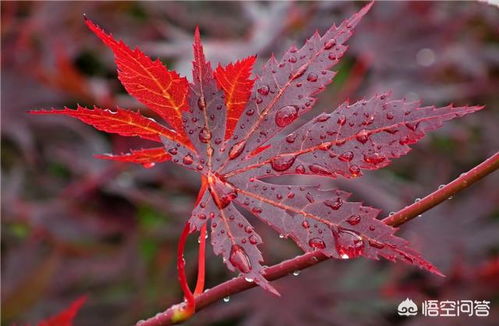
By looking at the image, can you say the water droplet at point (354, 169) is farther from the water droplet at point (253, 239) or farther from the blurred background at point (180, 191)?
the blurred background at point (180, 191)

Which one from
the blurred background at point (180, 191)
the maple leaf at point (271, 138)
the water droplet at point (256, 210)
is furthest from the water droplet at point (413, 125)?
the blurred background at point (180, 191)

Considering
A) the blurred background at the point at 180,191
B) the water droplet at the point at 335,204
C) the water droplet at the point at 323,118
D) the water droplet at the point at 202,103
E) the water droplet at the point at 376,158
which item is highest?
the blurred background at the point at 180,191

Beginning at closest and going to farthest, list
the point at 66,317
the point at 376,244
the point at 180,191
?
1. the point at 376,244
2. the point at 66,317
3. the point at 180,191

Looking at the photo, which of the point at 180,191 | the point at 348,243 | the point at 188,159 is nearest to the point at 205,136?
the point at 188,159

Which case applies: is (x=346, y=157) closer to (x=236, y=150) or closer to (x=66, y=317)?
(x=236, y=150)

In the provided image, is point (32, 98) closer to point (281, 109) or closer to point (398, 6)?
point (398, 6)

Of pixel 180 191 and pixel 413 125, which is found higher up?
pixel 180 191

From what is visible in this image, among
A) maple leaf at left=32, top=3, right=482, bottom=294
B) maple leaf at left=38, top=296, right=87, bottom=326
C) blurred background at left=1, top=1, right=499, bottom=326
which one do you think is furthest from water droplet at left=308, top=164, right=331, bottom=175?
blurred background at left=1, top=1, right=499, bottom=326

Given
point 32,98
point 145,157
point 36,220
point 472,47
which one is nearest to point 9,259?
point 36,220
